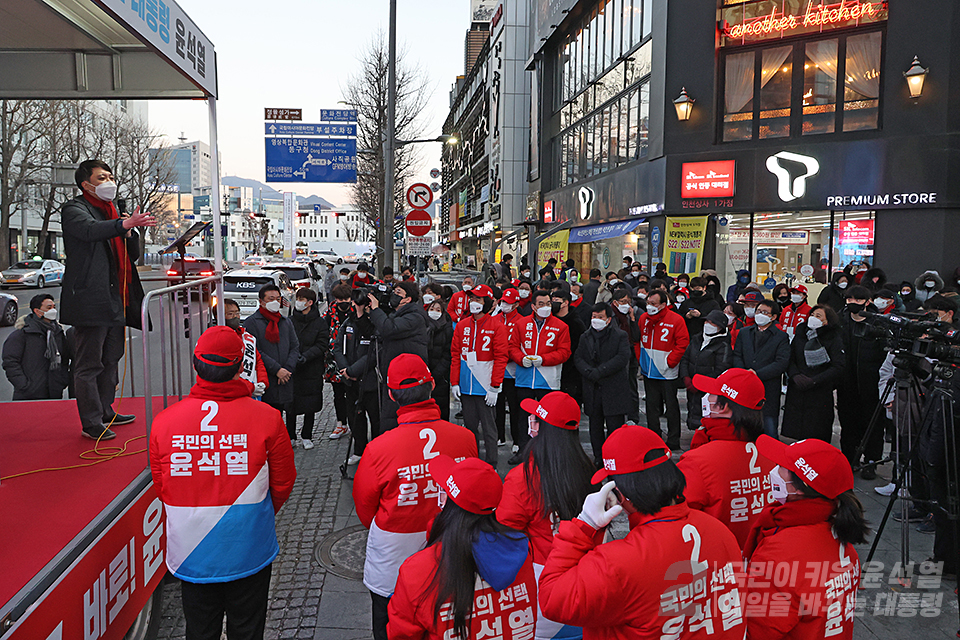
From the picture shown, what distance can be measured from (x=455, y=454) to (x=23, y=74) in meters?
4.65

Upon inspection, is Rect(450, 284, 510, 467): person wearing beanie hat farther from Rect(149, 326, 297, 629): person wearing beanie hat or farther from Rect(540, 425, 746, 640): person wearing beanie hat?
Rect(540, 425, 746, 640): person wearing beanie hat

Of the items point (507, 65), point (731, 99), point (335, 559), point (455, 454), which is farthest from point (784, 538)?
point (507, 65)

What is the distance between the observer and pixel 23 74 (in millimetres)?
5312

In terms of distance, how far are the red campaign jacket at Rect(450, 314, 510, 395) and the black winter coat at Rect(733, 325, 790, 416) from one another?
2.61 m

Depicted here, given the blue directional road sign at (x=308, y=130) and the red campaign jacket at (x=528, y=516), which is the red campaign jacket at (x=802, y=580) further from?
the blue directional road sign at (x=308, y=130)

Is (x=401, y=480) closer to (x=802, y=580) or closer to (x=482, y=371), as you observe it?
(x=802, y=580)

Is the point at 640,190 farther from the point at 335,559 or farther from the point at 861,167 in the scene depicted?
the point at 335,559

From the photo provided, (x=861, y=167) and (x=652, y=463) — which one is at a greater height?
(x=861, y=167)

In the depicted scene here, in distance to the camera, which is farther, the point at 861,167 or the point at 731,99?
the point at 731,99

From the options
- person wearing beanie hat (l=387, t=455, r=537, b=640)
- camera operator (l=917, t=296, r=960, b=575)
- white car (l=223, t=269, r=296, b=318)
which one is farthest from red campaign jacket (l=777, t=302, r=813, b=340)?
white car (l=223, t=269, r=296, b=318)

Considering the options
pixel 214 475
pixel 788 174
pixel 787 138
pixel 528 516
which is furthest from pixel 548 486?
pixel 787 138

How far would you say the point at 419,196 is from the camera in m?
14.7

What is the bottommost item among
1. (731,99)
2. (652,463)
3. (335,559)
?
(335,559)

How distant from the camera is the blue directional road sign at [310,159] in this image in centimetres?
2022
